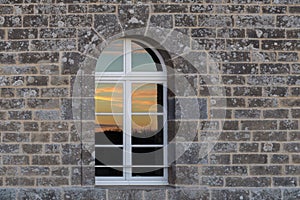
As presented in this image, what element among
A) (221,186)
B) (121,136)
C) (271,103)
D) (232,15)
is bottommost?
(221,186)

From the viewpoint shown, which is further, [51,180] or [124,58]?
[124,58]

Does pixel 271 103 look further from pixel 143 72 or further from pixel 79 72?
pixel 79 72

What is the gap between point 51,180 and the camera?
5.82m

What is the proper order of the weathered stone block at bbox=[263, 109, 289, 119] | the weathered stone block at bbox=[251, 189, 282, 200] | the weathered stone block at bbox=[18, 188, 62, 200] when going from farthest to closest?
the weathered stone block at bbox=[263, 109, 289, 119]
the weathered stone block at bbox=[251, 189, 282, 200]
the weathered stone block at bbox=[18, 188, 62, 200]

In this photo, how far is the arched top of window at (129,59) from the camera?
6.19m

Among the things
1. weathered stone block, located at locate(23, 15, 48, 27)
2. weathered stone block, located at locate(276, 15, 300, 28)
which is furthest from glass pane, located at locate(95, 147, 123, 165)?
weathered stone block, located at locate(276, 15, 300, 28)

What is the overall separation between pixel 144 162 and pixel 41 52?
175cm

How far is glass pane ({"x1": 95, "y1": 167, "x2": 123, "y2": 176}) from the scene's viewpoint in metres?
6.15

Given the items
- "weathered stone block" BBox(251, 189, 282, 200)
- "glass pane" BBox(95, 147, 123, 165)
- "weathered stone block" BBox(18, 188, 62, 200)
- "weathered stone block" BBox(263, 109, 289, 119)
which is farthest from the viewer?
"glass pane" BBox(95, 147, 123, 165)

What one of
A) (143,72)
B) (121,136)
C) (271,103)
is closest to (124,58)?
(143,72)

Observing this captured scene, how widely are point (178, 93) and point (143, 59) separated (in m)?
0.64

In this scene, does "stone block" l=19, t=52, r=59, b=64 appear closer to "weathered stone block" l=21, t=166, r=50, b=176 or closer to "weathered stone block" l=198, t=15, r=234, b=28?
"weathered stone block" l=21, t=166, r=50, b=176

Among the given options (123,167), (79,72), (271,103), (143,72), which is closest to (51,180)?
(123,167)

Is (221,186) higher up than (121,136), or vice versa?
(121,136)
